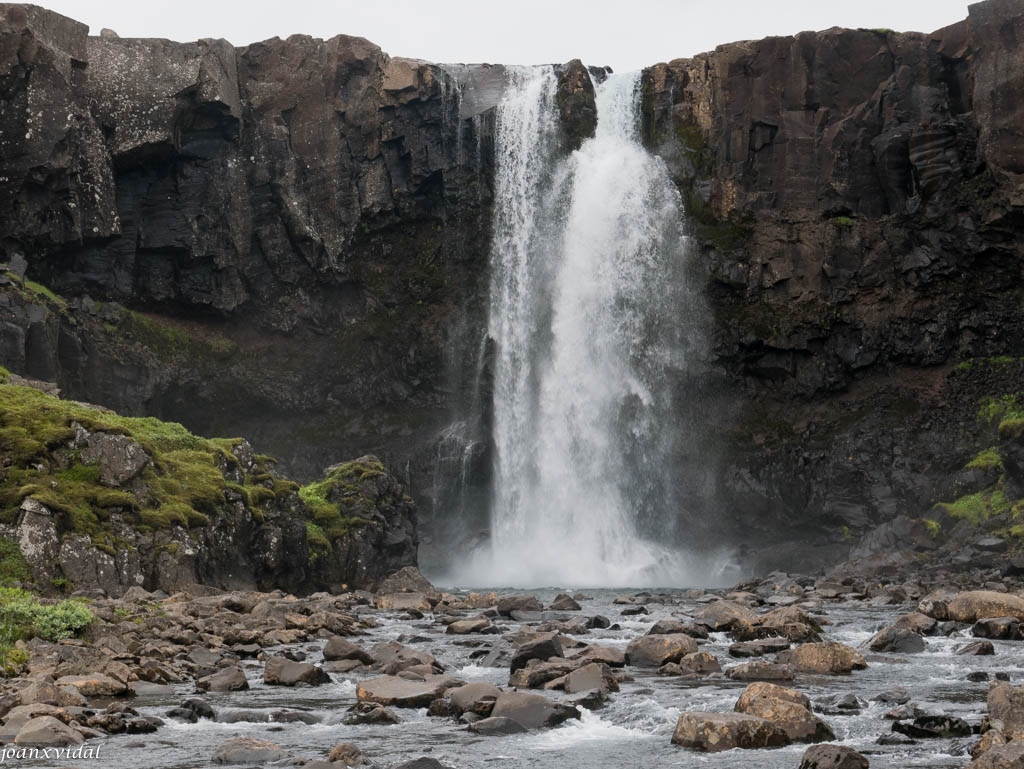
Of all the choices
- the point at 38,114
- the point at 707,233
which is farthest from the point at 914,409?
the point at 38,114

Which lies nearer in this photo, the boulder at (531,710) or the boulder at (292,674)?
the boulder at (531,710)

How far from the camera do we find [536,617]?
75.2 feet

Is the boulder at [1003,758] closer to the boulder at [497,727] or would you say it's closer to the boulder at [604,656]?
the boulder at [497,727]

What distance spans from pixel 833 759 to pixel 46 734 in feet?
23.7

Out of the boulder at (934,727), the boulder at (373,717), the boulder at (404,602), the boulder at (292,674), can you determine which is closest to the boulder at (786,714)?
the boulder at (934,727)

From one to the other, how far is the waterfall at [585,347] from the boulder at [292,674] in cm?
2725

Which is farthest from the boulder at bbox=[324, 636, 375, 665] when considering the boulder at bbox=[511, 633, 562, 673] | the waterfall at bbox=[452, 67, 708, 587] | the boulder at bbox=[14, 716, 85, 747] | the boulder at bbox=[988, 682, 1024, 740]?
the waterfall at bbox=[452, 67, 708, 587]

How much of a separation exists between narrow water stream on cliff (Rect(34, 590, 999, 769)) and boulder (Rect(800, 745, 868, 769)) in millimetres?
314

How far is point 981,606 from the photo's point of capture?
19.5 meters

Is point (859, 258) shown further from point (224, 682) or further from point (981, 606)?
point (224, 682)

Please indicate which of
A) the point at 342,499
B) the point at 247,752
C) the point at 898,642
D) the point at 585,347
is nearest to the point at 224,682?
the point at 247,752

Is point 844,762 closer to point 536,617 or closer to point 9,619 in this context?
A: point 9,619

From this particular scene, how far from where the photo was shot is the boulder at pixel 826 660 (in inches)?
570

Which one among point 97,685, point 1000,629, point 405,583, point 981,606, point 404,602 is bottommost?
point 405,583
